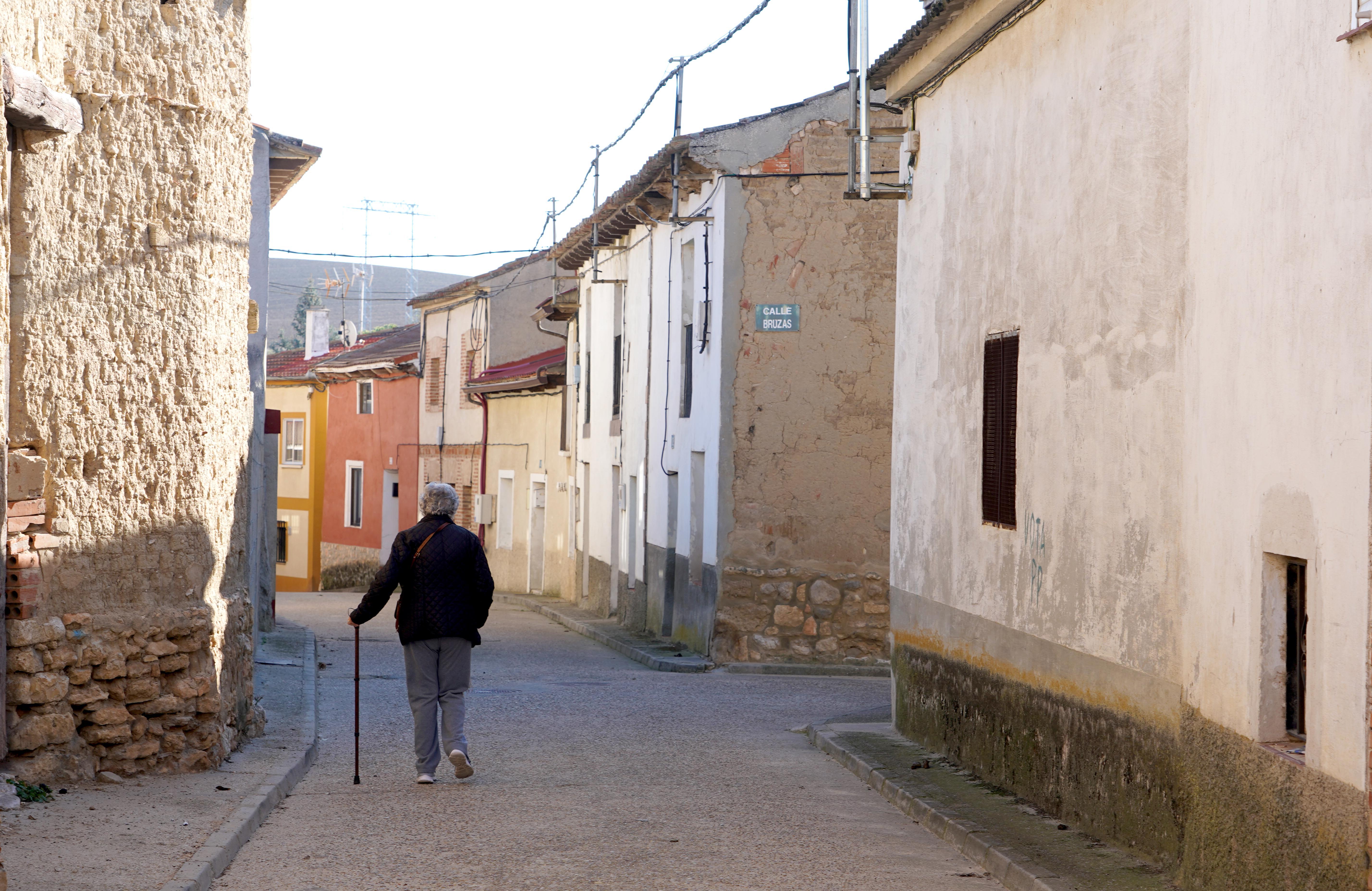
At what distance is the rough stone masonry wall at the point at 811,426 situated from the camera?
57.2 feet

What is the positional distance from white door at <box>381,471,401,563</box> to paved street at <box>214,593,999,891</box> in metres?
26.3

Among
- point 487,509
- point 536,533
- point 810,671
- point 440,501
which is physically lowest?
point 810,671

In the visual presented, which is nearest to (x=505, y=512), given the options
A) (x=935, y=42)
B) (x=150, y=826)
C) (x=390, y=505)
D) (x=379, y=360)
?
(x=390, y=505)

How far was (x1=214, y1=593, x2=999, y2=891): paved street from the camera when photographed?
710cm

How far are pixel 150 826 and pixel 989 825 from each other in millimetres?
4073

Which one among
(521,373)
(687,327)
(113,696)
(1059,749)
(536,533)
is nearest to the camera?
(1059,749)

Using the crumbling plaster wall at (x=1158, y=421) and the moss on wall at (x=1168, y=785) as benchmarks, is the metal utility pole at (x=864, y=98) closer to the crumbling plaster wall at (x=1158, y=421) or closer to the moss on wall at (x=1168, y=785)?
the crumbling plaster wall at (x=1158, y=421)

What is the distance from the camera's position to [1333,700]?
5.19 meters

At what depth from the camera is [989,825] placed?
26.2ft

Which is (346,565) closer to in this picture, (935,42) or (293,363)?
(293,363)

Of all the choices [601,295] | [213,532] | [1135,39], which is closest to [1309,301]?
[1135,39]

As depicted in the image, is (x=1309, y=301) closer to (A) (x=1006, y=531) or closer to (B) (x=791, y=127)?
(A) (x=1006, y=531)

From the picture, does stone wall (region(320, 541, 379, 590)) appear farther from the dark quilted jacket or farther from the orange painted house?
the dark quilted jacket

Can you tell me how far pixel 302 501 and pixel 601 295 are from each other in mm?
21205
